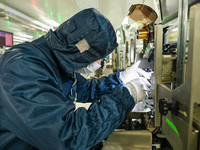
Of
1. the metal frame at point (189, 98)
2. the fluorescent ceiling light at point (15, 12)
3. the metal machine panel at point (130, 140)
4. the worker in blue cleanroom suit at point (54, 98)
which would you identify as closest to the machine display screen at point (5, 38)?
the fluorescent ceiling light at point (15, 12)

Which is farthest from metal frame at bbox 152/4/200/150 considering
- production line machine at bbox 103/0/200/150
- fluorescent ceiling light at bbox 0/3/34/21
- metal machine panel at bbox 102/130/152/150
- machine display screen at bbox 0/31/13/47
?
machine display screen at bbox 0/31/13/47

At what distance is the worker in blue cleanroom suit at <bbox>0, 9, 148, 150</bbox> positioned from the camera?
1.98ft

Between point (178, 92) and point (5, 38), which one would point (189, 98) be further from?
point (5, 38)

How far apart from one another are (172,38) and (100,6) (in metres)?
2.11

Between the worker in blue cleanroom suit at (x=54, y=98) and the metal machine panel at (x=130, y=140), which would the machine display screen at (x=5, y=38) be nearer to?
the worker in blue cleanroom suit at (x=54, y=98)

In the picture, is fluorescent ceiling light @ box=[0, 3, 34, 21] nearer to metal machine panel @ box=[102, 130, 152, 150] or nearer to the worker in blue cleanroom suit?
the worker in blue cleanroom suit

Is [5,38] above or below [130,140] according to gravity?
above

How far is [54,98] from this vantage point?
666 mm

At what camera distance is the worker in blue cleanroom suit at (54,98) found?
60cm

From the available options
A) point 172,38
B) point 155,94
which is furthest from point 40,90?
point 172,38

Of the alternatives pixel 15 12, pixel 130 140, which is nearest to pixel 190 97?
pixel 130 140

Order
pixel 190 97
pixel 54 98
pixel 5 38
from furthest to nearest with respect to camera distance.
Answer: pixel 5 38 → pixel 54 98 → pixel 190 97

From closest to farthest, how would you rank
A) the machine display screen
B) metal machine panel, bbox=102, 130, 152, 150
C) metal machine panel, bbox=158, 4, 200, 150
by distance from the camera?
metal machine panel, bbox=158, 4, 200, 150, metal machine panel, bbox=102, 130, 152, 150, the machine display screen

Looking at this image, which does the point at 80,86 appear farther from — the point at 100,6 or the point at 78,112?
the point at 100,6
